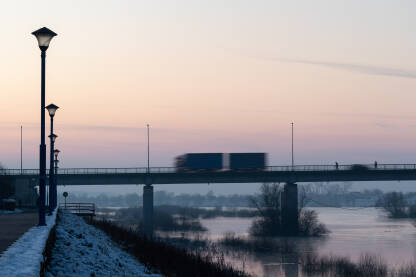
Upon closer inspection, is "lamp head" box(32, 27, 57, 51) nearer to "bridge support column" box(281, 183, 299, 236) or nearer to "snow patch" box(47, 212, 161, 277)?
"snow patch" box(47, 212, 161, 277)

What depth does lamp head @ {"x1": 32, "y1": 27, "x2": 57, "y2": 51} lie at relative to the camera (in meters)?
27.3

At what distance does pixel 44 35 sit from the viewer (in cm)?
2744

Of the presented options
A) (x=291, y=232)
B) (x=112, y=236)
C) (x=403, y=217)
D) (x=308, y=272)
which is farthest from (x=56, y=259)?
(x=403, y=217)

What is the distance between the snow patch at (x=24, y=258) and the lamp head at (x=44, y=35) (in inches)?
356

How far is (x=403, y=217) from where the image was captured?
155500mm

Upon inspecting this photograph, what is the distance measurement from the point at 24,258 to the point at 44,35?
13.0 metres

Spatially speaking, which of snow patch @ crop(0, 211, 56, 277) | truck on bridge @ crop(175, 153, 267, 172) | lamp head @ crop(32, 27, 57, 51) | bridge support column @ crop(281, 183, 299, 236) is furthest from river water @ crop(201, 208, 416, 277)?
snow patch @ crop(0, 211, 56, 277)

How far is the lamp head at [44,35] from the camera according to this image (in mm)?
27328

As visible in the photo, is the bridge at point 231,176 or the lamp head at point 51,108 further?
the bridge at point 231,176

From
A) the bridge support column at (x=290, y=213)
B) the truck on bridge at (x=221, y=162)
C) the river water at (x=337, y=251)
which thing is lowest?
the river water at (x=337, y=251)

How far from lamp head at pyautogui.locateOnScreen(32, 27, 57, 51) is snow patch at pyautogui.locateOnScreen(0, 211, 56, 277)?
9.03m

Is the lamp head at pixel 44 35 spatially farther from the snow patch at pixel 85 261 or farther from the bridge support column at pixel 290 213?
the bridge support column at pixel 290 213

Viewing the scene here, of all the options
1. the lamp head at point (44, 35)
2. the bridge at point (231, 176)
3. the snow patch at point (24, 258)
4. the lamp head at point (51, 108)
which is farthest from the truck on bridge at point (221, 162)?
the snow patch at point (24, 258)

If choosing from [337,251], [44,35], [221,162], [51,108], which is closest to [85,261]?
[44,35]
